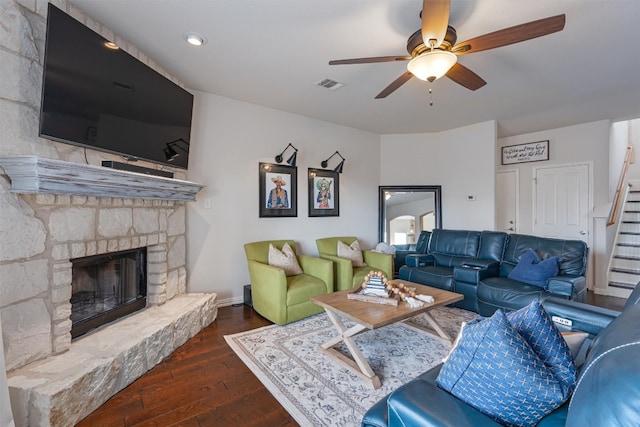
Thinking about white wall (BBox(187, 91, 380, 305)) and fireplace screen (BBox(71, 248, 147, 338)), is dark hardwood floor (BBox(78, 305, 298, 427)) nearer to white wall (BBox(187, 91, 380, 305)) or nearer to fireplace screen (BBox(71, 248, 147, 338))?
A: fireplace screen (BBox(71, 248, 147, 338))

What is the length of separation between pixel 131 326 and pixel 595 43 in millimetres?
4469

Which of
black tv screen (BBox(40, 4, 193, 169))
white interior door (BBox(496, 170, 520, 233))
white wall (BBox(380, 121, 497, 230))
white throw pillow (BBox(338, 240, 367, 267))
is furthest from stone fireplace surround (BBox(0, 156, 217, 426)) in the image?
white interior door (BBox(496, 170, 520, 233))

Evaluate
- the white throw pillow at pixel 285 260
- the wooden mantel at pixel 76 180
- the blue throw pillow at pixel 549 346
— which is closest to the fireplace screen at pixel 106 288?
the wooden mantel at pixel 76 180

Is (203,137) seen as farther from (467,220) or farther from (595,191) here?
(595,191)

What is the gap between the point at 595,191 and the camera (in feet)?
14.5

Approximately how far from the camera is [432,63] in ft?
6.33

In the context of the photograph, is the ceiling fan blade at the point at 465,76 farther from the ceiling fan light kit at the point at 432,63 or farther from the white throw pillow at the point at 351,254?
the white throw pillow at the point at 351,254

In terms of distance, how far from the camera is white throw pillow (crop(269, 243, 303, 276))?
3.47 m

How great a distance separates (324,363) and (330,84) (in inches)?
109

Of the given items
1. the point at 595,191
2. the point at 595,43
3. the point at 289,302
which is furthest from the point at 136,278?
the point at 595,191

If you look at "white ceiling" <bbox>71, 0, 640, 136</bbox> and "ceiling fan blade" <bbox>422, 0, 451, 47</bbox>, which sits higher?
"white ceiling" <bbox>71, 0, 640, 136</bbox>

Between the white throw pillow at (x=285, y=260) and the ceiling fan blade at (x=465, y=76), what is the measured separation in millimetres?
2501

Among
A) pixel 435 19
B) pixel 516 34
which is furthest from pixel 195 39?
pixel 516 34

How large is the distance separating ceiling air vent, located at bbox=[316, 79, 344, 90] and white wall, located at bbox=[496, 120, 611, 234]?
390cm
